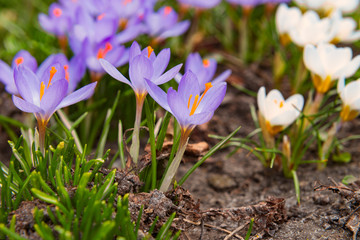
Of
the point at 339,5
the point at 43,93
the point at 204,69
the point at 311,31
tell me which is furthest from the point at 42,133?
the point at 339,5

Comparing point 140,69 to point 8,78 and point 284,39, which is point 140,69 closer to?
point 8,78

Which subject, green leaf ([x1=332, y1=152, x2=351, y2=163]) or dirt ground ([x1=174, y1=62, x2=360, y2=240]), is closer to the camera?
dirt ground ([x1=174, y1=62, x2=360, y2=240])

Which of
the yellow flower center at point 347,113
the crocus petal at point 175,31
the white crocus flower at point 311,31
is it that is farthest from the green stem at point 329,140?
the crocus petal at point 175,31

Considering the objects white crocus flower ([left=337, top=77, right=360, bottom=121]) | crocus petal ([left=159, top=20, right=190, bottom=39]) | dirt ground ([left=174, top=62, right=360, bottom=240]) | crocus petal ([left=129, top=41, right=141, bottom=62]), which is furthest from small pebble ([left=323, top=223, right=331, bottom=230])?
crocus petal ([left=159, top=20, right=190, bottom=39])

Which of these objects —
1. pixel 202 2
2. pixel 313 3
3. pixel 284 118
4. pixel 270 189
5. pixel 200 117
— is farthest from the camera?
pixel 202 2

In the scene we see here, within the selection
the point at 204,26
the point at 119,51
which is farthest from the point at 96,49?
the point at 204,26

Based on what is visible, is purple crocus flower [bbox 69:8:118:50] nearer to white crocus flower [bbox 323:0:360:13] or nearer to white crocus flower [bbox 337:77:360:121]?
white crocus flower [bbox 337:77:360:121]

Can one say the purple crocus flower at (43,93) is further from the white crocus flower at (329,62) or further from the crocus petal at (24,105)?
the white crocus flower at (329,62)
